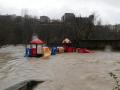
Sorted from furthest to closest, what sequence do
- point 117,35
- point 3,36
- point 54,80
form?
point 3,36, point 117,35, point 54,80

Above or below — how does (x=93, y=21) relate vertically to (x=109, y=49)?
above

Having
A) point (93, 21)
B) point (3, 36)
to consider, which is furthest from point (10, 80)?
point (3, 36)

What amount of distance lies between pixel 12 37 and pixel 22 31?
455 centimetres

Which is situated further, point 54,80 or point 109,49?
point 109,49

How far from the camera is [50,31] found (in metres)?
84.8

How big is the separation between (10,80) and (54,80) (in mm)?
2397

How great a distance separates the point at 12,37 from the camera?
8894cm

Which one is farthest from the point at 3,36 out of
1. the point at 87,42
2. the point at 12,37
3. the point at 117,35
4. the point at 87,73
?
the point at 87,73

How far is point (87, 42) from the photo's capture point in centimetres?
4403

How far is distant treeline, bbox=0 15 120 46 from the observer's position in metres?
60.0

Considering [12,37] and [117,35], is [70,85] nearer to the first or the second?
[117,35]

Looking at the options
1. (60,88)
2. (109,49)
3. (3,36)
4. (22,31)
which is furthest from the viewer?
(22,31)

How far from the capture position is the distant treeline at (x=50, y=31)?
59956 millimetres

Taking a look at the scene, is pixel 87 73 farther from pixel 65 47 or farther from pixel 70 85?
pixel 65 47
